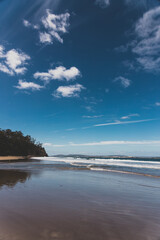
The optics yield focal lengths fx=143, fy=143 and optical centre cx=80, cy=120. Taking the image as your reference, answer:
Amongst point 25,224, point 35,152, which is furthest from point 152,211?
point 35,152

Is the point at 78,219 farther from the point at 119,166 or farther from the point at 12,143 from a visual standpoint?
the point at 12,143

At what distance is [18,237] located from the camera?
314 centimetres

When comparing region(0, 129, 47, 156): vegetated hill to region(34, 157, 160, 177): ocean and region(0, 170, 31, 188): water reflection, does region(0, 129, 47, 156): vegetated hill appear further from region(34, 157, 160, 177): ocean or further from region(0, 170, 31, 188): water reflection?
region(0, 170, 31, 188): water reflection

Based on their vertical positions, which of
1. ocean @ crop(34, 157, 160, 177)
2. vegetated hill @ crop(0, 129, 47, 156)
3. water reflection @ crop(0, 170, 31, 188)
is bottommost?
ocean @ crop(34, 157, 160, 177)

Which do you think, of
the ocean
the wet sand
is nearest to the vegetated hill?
the ocean

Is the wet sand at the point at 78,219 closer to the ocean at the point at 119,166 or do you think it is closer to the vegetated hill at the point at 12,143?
the ocean at the point at 119,166

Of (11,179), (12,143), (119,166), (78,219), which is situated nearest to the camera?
(78,219)

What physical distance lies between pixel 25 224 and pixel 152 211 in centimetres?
451

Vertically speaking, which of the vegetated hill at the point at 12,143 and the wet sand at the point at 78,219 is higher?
the vegetated hill at the point at 12,143

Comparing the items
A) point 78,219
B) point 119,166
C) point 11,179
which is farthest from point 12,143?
point 78,219

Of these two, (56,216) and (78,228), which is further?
(56,216)

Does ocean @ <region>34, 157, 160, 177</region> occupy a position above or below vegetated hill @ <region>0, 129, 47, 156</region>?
below

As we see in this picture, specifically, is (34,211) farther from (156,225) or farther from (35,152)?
(35,152)

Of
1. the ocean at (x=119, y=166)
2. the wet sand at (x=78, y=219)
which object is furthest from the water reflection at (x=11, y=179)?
the ocean at (x=119, y=166)
